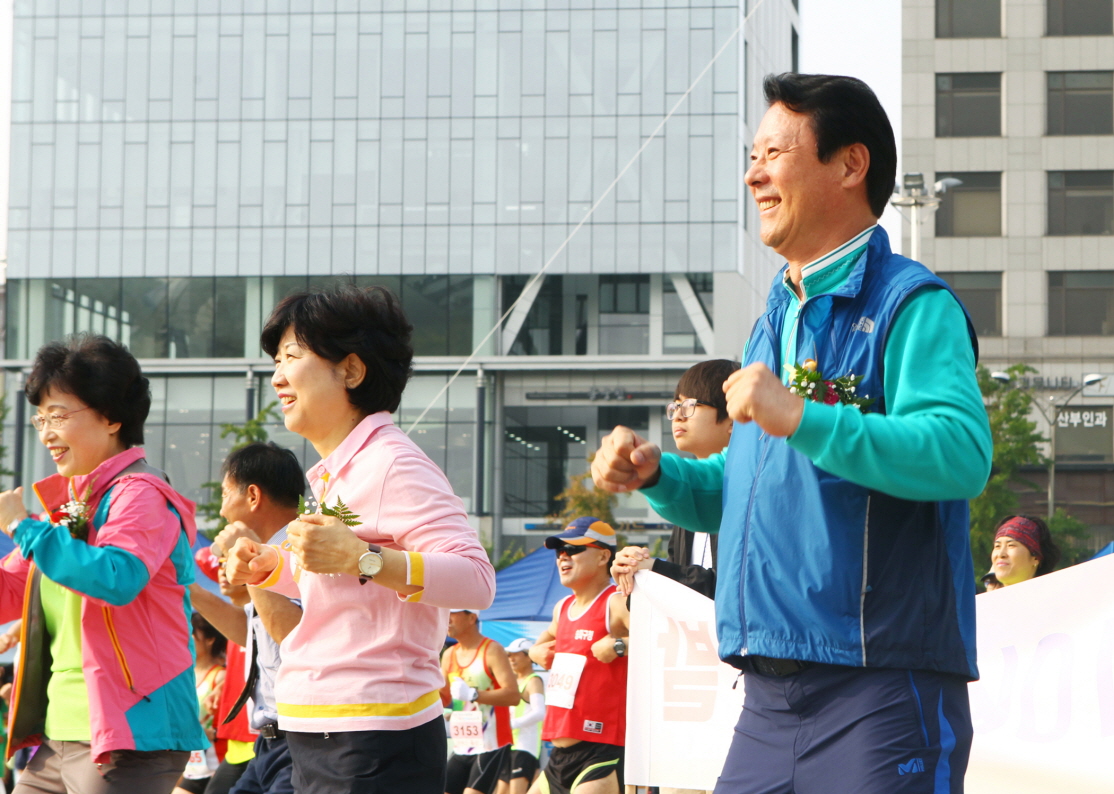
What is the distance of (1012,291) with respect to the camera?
4503 cm

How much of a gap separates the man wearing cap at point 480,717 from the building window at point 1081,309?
4001cm

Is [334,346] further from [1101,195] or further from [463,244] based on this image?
[1101,195]

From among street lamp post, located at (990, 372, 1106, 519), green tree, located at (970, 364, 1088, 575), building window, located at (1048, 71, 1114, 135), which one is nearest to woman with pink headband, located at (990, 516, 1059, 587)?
green tree, located at (970, 364, 1088, 575)

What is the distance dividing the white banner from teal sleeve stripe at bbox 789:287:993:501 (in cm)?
303

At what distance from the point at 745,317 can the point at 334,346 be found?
42.0 meters

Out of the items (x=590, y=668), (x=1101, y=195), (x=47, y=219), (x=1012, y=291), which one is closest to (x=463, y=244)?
(x=47, y=219)

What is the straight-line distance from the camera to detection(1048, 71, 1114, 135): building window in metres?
46.2

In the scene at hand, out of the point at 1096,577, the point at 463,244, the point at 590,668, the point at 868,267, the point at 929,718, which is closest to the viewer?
the point at 929,718

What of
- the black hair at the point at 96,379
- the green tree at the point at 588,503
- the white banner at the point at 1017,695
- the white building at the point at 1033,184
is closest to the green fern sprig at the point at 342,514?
the black hair at the point at 96,379

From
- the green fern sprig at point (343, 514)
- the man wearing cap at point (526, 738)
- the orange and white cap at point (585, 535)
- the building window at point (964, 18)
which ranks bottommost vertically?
the man wearing cap at point (526, 738)

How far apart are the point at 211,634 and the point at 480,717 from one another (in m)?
2.11

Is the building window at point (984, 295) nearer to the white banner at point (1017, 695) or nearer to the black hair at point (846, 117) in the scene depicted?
the white banner at point (1017, 695)

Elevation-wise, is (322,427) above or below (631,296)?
below

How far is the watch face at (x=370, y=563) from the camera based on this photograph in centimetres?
279
